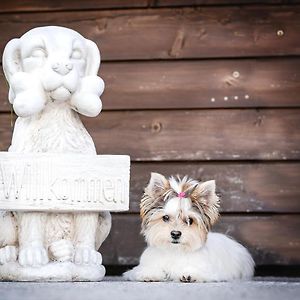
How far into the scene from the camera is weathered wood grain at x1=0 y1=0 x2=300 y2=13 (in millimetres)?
4723

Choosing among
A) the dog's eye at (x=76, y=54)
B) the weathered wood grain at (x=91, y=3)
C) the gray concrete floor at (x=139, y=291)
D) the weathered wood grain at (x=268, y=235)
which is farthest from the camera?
the weathered wood grain at (x=91, y=3)

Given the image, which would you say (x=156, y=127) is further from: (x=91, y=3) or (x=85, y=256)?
(x=85, y=256)

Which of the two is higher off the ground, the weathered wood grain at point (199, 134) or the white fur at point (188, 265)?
the weathered wood grain at point (199, 134)

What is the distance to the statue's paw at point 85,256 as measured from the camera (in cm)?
346

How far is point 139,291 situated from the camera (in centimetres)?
323

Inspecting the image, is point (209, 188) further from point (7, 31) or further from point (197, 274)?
point (7, 31)

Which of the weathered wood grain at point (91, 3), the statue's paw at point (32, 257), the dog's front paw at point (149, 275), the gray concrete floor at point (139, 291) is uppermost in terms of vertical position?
the weathered wood grain at point (91, 3)

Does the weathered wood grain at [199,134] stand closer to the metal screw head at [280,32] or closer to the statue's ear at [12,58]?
the metal screw head at [280,32]

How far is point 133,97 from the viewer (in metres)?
4.72

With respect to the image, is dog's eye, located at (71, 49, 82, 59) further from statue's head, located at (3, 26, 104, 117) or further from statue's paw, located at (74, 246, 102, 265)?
statue's paw, located at (74, 246, 102, 265)

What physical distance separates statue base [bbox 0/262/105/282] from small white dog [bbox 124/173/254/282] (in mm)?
289

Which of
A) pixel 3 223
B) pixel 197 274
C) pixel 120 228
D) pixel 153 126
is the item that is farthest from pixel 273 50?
pixel 3 223

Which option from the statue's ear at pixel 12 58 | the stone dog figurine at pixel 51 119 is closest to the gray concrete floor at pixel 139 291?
the stone dog figurine at pixel 51 119

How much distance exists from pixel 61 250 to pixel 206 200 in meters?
0.66
